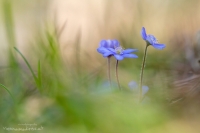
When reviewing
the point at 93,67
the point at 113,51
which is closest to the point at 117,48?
the point at 113,51

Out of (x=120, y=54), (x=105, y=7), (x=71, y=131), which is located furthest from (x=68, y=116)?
(x=105, y=7)

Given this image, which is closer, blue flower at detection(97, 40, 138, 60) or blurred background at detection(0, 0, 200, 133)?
blurred background at detection(0, 0, 200, 133)

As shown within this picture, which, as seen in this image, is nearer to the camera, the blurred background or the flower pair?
the blurred background

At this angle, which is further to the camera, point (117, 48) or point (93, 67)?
point (93, 67)

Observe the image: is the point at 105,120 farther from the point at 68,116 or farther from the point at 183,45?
the point at 183,45

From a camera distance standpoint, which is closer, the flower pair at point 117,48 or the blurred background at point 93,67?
the blurred background at point 93,67

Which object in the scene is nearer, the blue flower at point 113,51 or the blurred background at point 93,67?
the blurred background at point 93,67

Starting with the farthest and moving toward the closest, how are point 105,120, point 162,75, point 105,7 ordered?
point 105,7, point 162,75, point 105,120

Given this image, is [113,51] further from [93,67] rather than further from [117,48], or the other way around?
[93,67]
